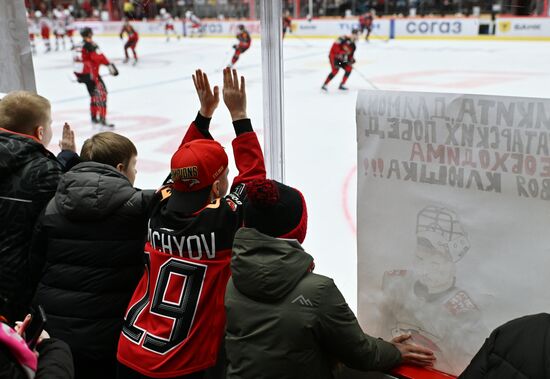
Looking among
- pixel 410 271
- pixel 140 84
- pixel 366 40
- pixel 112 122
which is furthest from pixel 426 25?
pixel 410 271

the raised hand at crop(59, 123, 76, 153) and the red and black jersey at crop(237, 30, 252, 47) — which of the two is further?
the red and black jersey at crop(237, 30, 252, 47)

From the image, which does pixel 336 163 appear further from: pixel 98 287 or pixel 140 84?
pixel 140 84

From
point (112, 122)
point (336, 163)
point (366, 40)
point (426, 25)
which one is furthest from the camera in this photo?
point (366, 40)

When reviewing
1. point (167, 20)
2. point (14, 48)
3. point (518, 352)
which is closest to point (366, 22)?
point (167, 20)

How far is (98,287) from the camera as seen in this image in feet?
4.99

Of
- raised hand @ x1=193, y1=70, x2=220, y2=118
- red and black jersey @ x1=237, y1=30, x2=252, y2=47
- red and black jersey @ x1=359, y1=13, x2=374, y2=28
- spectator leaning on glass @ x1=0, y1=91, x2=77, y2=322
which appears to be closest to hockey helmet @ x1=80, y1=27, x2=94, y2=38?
red and black jersey @ x1=237, y1=30, x2=252, y2=47

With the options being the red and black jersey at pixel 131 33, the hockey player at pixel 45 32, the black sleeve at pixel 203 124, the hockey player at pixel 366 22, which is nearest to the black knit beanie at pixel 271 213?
the black sleeve at pixel 203 124

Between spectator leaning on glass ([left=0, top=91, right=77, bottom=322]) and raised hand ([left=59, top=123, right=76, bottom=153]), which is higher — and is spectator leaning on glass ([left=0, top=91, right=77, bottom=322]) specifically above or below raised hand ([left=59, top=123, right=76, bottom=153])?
below

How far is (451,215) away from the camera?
134 cm

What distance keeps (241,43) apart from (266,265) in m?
8.60

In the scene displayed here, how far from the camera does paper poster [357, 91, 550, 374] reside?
1.23m

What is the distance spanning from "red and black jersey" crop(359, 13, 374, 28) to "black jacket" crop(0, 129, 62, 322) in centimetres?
1025

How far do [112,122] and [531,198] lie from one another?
227 inches

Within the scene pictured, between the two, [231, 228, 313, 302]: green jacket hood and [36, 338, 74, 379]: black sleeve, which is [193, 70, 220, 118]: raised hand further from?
[36, 338, 74, 379]: black sleeve
